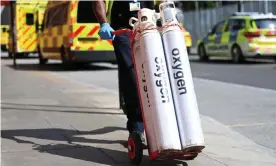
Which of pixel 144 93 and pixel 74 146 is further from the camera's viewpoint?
pixel 74 146

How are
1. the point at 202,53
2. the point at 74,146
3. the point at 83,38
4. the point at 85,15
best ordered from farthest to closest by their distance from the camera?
the point at 202,53, the point at 85,15, the point at 83,38, the point at 74,146

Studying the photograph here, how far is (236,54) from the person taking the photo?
671 inches

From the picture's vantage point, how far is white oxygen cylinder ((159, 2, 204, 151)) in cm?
409

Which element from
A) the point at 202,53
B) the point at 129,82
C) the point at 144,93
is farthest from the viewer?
the point at 202,53

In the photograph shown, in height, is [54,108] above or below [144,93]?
below

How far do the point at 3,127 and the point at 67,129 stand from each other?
843mm

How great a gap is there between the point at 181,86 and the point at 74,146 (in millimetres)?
1651

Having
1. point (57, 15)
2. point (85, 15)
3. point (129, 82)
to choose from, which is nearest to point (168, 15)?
point (129, 82)

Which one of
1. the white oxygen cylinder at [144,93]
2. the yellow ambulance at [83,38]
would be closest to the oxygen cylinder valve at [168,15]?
the white oxygen cylinder at [144,93]

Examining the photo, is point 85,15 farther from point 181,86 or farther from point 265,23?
point 181,86

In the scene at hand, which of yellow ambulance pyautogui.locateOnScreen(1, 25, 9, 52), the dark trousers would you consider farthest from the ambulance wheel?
yellow ambulance pyautogui.locateOnScreen(1, 25, 9, 52)

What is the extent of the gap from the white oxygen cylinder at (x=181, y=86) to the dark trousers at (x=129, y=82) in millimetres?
649

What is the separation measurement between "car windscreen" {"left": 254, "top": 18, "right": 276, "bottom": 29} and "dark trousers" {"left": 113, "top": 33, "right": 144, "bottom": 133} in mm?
12347

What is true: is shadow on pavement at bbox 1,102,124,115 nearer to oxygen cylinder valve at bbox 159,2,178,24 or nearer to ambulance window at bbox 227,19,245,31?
oxygen cylinder valve at bbox 159,2,178,24
